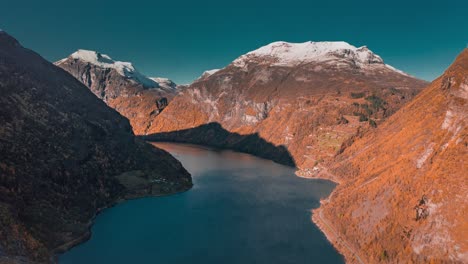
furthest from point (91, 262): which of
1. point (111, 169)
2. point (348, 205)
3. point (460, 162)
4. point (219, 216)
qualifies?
point (460, 162)

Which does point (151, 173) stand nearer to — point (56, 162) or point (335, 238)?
point (56, 162)

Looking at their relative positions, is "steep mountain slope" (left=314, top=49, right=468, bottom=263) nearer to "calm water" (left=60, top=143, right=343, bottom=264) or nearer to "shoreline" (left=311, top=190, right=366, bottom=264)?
"shoreline" (left=311, top=190, right=366, bottom=264)

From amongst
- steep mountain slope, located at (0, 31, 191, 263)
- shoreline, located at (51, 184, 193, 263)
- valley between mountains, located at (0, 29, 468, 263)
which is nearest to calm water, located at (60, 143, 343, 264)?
shoreline, located at (51, 184, 193, 263)

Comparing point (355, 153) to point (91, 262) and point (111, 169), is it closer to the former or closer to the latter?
point (111, 169)

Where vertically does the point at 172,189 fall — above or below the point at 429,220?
below

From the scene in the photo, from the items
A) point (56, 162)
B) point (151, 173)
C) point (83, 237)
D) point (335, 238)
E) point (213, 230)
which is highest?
point (56, 162)

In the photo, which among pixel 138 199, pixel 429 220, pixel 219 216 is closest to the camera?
pixel 429 220

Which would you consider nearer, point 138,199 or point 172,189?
point 138,199

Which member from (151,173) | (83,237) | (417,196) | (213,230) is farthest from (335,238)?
(151,173)
